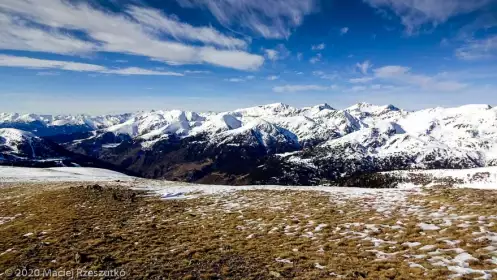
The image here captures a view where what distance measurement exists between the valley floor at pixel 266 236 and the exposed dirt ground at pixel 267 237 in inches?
2.1

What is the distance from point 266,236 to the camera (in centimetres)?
1908

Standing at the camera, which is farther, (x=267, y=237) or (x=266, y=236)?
(x=266, y=236)

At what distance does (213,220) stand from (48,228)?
10.9 meters

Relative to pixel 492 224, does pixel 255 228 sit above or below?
below

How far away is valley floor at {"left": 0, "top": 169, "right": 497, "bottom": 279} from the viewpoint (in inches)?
552

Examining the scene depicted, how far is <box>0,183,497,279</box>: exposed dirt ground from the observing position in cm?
1400

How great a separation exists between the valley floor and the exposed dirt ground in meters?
0.05

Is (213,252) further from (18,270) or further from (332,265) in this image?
(18,270)

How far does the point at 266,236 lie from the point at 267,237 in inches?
8.8

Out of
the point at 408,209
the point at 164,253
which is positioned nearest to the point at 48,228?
the point at 164,253

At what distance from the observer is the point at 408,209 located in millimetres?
23219

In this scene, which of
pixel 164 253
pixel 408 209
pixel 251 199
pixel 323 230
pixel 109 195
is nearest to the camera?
pixel 164 253

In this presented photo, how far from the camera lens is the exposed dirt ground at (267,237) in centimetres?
1400

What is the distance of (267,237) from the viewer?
1886 centimetres
